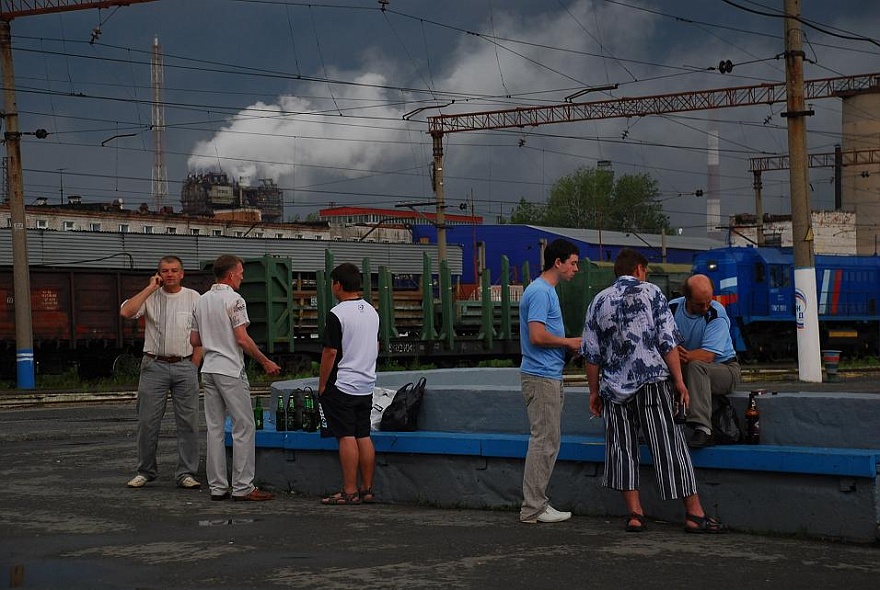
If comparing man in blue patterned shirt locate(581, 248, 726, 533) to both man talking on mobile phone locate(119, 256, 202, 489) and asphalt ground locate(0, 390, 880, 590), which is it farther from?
man talking on mobile phone locate(119, 256, 202, 489)

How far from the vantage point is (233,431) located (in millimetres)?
9445

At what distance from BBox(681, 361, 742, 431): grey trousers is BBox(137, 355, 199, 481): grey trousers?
430 cm

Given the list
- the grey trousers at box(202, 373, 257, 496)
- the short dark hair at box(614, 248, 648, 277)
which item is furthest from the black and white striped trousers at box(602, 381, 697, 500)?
the grey trousers at box(202, 373, 257, 496)

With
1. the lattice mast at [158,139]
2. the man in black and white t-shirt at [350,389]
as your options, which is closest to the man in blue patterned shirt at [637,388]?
the man in black and white t-shirt at [350,389]

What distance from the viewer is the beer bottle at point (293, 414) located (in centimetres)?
980

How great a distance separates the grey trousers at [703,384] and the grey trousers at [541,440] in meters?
0.86

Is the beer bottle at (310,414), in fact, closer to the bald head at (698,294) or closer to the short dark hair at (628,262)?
the short dark hair at (628,262)

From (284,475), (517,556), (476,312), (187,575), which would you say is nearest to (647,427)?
(517,556)

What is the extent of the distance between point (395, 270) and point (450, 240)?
28.4 meters

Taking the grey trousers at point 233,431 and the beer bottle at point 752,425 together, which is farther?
the grey trousers at point 233,431

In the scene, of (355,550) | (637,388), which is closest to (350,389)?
(355,550)

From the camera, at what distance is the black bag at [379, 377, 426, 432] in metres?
9.23

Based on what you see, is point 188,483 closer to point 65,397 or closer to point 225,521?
point 225,521

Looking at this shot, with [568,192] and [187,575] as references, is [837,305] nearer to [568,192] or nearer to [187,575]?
[187,575]
